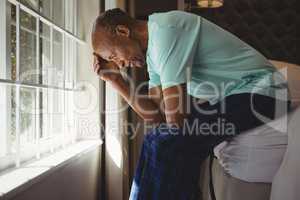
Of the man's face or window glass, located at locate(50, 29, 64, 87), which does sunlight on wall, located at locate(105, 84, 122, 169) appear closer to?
window glass, located at locate(50, 29, 64, 87)

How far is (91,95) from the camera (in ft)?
6.61

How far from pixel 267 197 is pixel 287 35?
227 cm

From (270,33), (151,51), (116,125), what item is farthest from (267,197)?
(270,33)

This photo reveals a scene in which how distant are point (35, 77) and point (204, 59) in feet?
2.44

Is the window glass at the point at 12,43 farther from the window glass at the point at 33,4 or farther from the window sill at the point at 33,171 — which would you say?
the window sill at the point at 33,171

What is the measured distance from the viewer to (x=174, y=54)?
95 centimetres

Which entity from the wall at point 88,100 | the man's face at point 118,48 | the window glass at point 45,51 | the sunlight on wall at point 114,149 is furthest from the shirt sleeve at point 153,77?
the sunlight on wall at point 114,149

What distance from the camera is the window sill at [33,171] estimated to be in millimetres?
912

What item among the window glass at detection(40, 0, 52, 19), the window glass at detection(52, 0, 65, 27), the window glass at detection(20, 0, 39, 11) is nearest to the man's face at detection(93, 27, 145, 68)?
the window glass at detection(20, 0, 39, 11)

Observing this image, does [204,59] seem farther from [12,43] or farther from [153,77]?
[12,43]

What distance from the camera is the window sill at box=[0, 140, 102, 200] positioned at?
91 cm

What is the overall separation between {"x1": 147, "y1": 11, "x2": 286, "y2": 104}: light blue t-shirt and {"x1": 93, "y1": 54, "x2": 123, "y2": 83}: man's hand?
260 millimetres

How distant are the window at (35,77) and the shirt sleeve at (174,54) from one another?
18.8 inches

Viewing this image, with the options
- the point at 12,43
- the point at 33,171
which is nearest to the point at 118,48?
the point at 12,43
